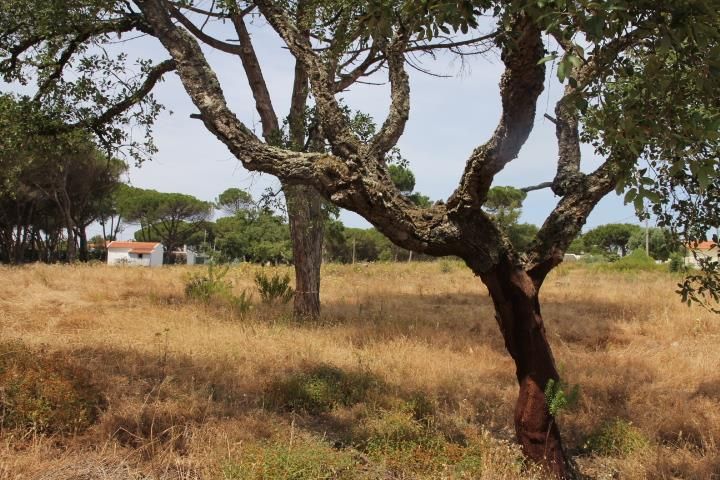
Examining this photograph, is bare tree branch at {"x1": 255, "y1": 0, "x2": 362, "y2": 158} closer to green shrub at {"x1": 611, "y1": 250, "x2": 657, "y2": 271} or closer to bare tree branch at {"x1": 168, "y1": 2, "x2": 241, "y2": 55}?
bare tree branch at {"x1": 168, "y1": 2, "x2": 241, "y2": 55}

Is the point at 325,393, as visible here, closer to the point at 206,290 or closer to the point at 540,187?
the point at 540,187

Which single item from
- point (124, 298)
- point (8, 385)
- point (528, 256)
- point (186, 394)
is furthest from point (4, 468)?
point (124, 298)

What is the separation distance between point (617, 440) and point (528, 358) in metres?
1.36

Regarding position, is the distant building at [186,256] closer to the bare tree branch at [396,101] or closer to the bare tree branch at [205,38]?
the bare tree branch at [205,38]

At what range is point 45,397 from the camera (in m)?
4.63

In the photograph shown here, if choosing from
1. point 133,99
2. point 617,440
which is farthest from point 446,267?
point 617,440

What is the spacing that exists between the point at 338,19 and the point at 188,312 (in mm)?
5212

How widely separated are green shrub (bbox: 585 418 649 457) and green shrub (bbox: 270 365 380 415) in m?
2.14

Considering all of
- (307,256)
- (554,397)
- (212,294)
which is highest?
(307,256)

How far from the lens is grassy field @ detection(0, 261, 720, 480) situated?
4203 millimetres

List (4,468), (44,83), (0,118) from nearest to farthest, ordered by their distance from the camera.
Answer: (4,468) → (0,118) → (44,83)

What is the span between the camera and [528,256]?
4.56 metres

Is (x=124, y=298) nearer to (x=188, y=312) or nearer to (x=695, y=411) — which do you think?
(x=188, y=312)

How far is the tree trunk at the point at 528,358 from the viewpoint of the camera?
4340 millimetres
